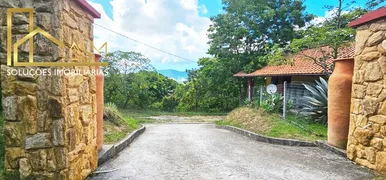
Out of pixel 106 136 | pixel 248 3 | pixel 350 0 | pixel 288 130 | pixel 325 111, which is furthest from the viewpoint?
pixel 248 3

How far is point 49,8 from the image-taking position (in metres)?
2.88

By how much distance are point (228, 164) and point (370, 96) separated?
2755 millimetres

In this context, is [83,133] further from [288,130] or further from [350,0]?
[350,0]

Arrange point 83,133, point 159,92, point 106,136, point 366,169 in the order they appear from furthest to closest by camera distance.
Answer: point 159,92 → point 106,136 → point 366,169 → point 83,133

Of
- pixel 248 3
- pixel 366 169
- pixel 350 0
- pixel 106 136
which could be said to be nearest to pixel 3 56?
pixel 106 136

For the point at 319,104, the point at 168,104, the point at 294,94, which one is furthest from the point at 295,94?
the point at 168,104

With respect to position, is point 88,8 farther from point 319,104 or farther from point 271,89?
point 271,89

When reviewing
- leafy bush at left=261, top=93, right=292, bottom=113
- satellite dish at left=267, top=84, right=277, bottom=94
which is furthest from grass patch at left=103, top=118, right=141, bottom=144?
satellite dish at left=267, top=84, right=277, bottom=94

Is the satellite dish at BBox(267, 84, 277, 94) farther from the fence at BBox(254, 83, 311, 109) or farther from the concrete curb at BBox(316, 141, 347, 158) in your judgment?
the concrete curb at BBox(316, 141, 347, 158)

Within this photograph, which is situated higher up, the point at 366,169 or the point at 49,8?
the point at 49,8

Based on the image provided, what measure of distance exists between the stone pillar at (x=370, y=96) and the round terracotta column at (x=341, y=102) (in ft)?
1.59

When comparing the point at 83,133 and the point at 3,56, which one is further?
the point at 83,133

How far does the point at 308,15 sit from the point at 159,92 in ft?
45.8

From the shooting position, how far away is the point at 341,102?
5438mm
